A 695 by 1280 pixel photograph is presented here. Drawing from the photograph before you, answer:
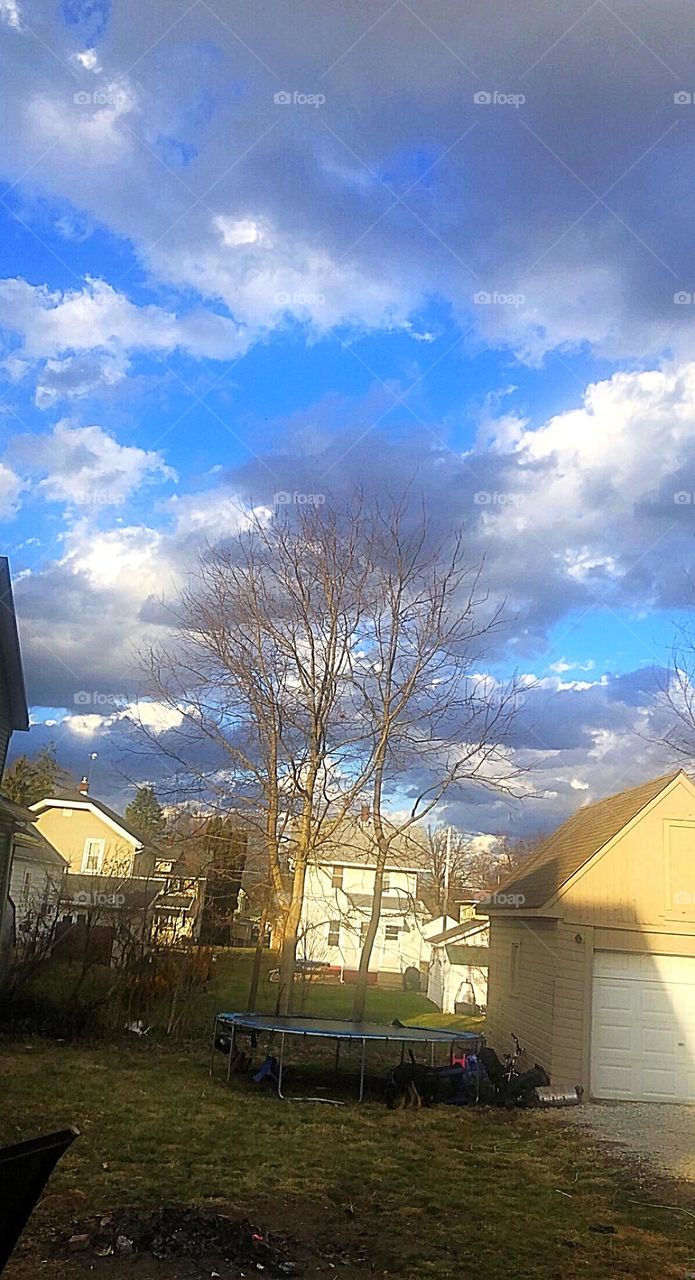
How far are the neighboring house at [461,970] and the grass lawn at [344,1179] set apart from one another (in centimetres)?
1625

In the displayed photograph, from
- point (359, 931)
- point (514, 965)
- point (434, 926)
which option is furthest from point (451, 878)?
point (514, 965)

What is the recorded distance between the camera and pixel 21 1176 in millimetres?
3238

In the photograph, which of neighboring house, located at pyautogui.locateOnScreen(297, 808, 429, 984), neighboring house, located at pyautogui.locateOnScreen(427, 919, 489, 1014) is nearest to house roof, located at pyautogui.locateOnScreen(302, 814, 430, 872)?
neighboring house, located at pyautogui.locateOnScreen(297, 808, 429, 984)

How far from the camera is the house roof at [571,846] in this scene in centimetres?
1589

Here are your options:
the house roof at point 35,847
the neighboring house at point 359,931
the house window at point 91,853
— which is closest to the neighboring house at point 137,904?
the house roof at point 35,847

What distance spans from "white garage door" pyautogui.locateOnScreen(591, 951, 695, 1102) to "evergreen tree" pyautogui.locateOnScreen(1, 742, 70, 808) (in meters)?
33.6

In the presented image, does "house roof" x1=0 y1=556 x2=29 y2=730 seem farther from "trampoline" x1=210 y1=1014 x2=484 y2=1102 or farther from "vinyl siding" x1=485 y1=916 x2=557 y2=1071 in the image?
"vinyl siding" x1=485 y1=916 x2=557 y2=1071

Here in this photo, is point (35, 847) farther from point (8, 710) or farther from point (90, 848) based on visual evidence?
point (90, 848)

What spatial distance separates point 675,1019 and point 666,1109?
4.35ft

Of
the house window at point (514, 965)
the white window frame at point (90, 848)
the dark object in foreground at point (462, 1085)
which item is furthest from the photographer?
the white window frame at point (90, 848)

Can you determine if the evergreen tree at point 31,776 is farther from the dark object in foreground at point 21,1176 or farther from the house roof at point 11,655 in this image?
the dark object in foreground at point 21,1176

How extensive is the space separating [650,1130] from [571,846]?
5.75 meters

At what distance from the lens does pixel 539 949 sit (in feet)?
53.6

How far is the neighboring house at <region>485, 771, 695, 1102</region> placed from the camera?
14.7 metres
